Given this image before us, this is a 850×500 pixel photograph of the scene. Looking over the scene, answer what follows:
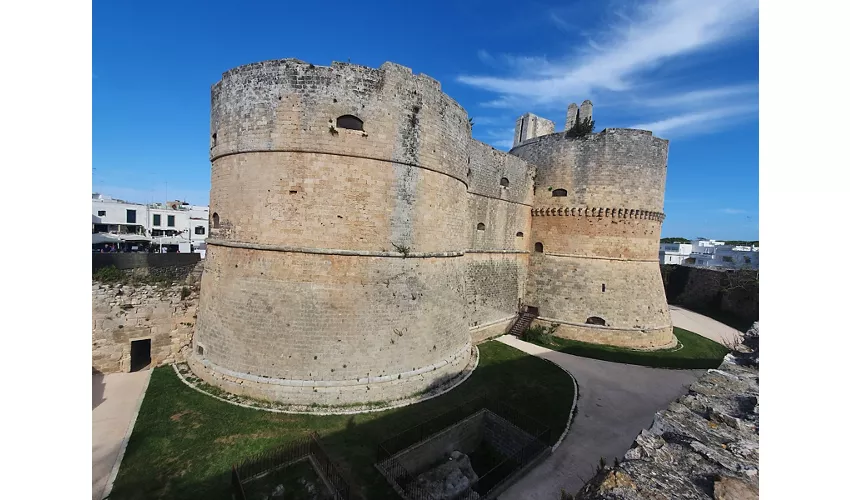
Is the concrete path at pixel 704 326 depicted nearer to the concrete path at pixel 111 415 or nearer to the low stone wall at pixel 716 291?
the low stone wall at pixel 716 291

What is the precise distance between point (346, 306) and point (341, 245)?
6.18 ft

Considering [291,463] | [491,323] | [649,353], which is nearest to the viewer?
[291,463]

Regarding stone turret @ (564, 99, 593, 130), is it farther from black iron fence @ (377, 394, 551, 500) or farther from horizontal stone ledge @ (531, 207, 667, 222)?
black iron fence @ (377, 394, 551, 500)

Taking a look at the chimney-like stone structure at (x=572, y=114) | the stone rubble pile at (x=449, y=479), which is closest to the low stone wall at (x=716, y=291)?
the chimney-like stone structure at (x=572, y=114)

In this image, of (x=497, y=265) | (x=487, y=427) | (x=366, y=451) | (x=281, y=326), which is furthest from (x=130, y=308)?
(x=497, y=265)

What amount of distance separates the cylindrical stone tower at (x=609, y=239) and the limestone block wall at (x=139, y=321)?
16989 millimetres

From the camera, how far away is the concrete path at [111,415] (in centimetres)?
825

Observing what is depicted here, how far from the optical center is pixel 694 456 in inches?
163

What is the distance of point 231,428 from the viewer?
967cm

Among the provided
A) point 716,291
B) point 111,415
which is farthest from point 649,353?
point 111,415

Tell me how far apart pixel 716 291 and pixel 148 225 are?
5062cm

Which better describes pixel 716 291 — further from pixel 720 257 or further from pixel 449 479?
pixel 449 479

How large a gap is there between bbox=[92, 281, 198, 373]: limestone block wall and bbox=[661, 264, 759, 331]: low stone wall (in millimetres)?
32714

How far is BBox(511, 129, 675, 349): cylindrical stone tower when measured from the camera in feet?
61.9
